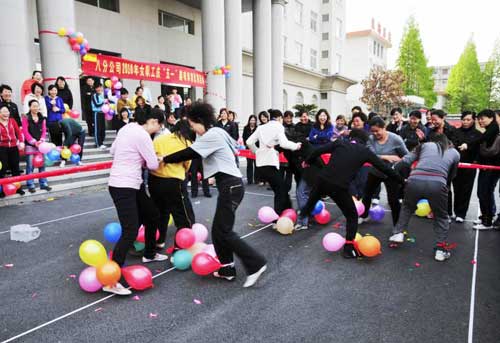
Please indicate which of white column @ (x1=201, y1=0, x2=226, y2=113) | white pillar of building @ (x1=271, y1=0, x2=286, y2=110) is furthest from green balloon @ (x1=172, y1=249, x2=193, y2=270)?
white pillar of building @ (x1=271, y1=0, x2=286, y2=110)

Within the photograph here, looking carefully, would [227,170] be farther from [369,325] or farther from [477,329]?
[477,329]

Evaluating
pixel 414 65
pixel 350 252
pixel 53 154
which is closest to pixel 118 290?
pixel 350 252

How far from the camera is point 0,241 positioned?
5.12 m

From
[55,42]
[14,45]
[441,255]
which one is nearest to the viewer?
[441,255]

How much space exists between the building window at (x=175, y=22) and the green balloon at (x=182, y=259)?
51.1 feet

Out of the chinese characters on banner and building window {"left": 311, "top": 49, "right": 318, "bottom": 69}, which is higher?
building window {"left": 311, "top": 49, "right": 318, "bottom": 69}

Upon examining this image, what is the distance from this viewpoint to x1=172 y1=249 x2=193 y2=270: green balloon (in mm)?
4043

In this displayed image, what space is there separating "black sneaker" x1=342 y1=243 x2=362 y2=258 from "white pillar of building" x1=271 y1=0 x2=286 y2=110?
15.2 m

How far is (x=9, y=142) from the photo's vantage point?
7.03 meters

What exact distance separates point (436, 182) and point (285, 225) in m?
2.09

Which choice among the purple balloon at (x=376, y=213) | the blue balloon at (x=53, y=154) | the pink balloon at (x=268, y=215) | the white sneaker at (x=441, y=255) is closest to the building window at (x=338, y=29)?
the purple balloon at (x=376, y=213)

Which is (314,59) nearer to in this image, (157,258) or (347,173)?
(347,173)

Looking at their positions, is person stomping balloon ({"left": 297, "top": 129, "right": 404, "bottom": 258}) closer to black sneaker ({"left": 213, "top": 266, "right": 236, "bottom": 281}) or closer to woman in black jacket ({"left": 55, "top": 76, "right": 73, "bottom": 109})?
black sneaker ({"left": 213, "top": 266, "right": 236, "bottom": 281})

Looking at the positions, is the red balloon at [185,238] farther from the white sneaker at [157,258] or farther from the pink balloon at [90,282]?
the pink balloon at [90,282]
